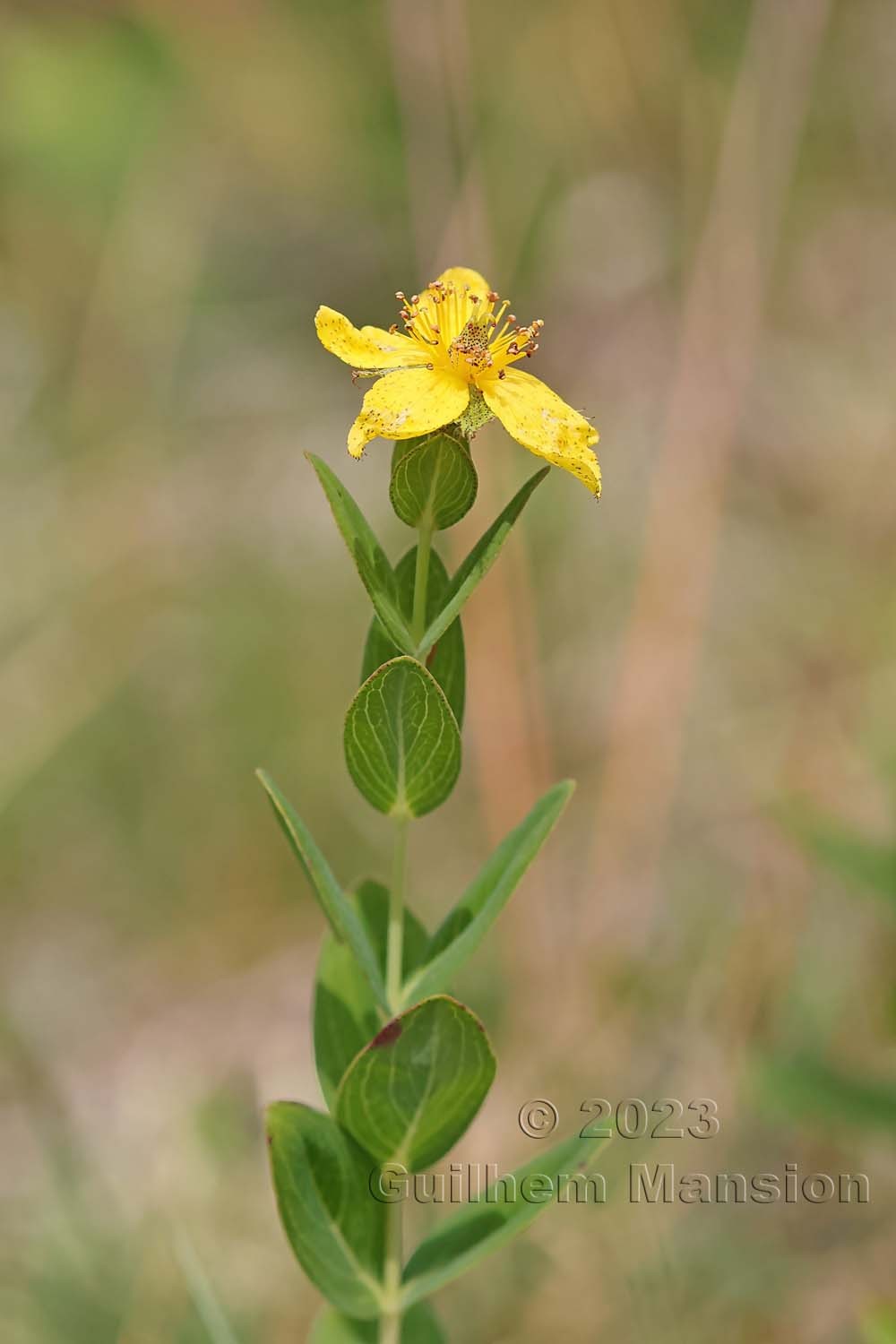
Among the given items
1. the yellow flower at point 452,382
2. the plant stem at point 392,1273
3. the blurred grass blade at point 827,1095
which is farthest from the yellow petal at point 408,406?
the blurred grass blade at point 827,1095

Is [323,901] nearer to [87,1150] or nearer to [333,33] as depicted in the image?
[87,1150]

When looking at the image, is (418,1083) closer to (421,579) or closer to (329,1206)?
(329,1206)

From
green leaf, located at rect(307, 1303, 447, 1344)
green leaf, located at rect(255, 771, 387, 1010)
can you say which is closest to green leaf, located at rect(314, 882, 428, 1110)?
green leaf, located at rect(255, 771, 387, 1010)

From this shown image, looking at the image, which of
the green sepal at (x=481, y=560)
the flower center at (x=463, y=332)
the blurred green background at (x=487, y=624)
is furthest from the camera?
the blurred green background at (x=487, y=624)

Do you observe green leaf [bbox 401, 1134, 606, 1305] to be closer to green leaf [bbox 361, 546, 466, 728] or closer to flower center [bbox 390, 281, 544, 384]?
green leaf [bbox 361, 546, 466, 728]

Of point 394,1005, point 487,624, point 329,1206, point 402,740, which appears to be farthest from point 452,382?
point 487,624

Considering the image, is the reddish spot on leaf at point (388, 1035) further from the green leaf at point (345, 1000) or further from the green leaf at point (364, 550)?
the green leaf at point (364, 550)
